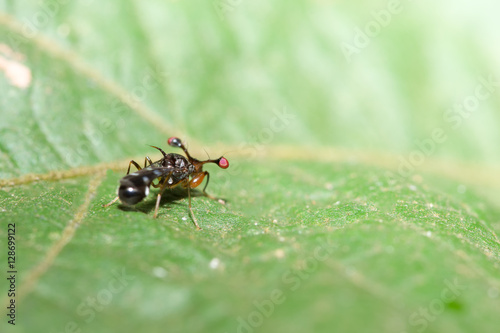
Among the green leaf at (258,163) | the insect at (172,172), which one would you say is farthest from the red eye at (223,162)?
the green leaf at (258,163)

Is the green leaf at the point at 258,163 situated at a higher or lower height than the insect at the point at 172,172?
higher

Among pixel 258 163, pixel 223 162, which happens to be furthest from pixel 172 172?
pixel 258 163

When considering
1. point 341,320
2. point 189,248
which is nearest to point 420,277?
point 341,320

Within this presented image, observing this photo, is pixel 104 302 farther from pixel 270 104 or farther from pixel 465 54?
pixel 465 54

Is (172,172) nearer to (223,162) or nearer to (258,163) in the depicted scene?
(223,162)

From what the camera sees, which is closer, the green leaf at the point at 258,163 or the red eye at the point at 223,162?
the green leaf at the point at 258,163

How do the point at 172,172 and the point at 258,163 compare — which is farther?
the point at 258,163

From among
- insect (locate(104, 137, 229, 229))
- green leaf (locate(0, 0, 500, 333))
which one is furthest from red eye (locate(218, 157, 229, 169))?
green leaf (locate(0, 0, 500, 333))

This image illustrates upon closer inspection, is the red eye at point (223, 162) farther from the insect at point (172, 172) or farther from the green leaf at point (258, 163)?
the green leaf at point (258, 163)
